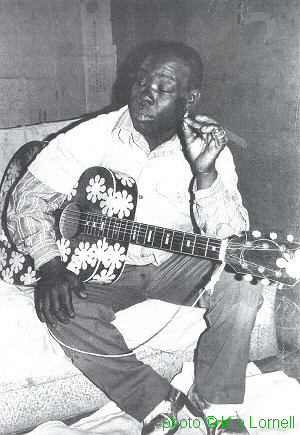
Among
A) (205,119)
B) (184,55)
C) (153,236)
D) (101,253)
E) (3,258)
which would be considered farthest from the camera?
(3,258)

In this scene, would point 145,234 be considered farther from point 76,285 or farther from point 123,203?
point 76,285

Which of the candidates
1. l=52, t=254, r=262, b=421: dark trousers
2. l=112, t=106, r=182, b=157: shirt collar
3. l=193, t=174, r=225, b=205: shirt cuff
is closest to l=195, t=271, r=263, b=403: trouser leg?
l=52, t=254, r=262, b=421: dark trousers

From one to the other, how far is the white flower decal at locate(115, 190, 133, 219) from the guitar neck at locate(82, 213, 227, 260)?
4cm

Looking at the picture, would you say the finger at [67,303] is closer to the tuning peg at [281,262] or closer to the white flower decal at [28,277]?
the white flower decal at [28,277]

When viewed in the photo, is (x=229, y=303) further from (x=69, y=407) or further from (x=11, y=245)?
(x=11, y=245)

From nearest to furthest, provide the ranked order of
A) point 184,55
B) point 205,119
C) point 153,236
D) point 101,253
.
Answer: point 205,119
point 153,236
point 101,253
point 184,55

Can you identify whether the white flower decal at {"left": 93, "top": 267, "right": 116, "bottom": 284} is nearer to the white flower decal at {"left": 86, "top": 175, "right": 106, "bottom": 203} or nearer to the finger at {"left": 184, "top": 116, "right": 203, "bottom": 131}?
the white flower decal at {"left": 86, "top": 175, "right": 106, "bottom": 203}

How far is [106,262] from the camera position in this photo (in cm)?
171

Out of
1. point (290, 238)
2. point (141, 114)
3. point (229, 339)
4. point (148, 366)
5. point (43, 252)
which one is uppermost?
point (141, 114)

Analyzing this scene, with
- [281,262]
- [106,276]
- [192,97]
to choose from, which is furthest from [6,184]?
[281,262]

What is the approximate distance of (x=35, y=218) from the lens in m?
1.72

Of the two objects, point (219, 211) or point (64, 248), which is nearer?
point (219, 211)

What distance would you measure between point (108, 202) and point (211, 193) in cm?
43

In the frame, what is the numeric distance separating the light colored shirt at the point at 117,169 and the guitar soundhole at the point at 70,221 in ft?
0.17
